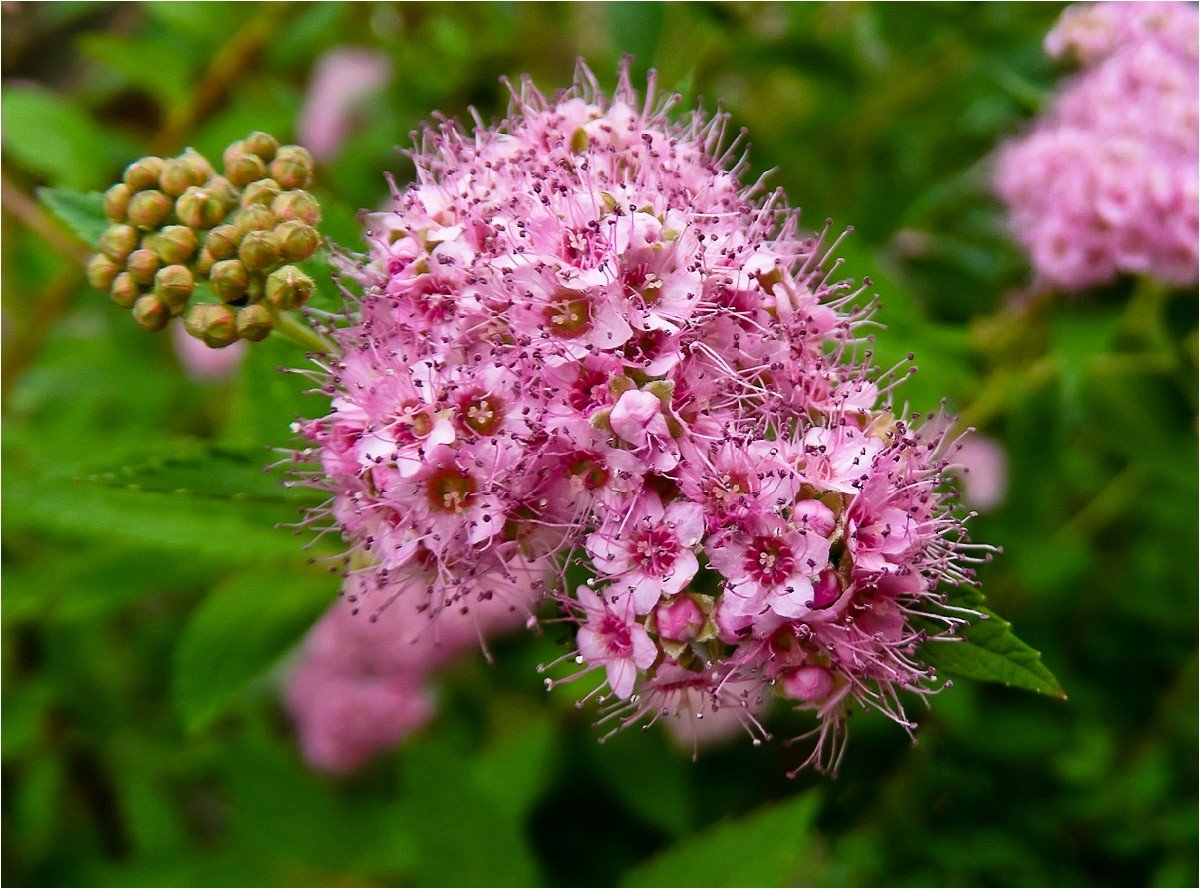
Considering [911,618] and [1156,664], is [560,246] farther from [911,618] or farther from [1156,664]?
[1156,664]

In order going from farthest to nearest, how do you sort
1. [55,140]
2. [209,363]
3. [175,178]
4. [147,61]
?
[209,363] → [147,61] → [55,140] → [175,178]

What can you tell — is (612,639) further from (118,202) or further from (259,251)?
(118,202)

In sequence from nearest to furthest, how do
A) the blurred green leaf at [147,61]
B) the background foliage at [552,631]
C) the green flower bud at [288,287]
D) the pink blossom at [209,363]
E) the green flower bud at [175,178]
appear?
the green flower bud at [288,287] < the green flower bud at [175,178] < the background foliage at [552,631] < the blurred green leaf at [147,61] < the pink blossom at [209,363]

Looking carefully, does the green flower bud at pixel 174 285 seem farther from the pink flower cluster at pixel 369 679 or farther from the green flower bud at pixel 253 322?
the pink flower cluster at pixel 369 679

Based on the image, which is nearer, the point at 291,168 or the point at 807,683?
the point at 807,683

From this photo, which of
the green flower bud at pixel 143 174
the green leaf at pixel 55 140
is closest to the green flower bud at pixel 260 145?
the green flower bud at pixel 143 174

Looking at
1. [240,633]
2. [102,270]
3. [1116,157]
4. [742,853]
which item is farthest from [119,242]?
[1116,157]
